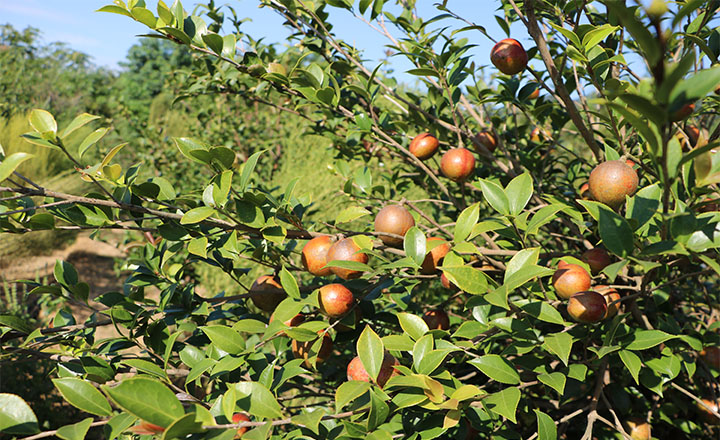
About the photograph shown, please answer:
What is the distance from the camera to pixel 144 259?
998 mm

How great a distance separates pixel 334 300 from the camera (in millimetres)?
710

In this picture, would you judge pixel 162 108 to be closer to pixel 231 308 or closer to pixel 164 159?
pixel 164 159

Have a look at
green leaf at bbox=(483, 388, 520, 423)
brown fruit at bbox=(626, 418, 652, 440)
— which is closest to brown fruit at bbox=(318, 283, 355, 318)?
green leaf at bbox=(483, 388, 520, 423)

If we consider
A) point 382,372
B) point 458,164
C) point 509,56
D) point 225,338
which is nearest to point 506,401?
point 382,372

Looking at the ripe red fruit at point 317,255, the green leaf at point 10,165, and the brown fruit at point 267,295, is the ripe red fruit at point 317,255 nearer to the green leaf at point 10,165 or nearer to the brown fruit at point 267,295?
the brown fruit at point 267,295

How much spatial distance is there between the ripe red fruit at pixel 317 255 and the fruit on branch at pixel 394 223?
0.09 m

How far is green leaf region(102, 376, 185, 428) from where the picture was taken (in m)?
0.43

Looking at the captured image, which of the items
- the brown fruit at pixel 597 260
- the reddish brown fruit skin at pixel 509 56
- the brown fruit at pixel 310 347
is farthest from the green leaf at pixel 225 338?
the reddish brown fruit skin at pixel 509 56

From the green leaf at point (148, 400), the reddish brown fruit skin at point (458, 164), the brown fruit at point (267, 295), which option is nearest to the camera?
the green leaf at point (148, 400)

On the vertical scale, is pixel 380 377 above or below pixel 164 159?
above

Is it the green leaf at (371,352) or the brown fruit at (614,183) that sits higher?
the brown fruit at (614,183)

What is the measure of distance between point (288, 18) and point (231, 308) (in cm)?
73

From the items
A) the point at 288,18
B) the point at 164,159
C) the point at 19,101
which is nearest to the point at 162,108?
the point at 19,101

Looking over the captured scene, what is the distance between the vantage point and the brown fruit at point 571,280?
67 cm
